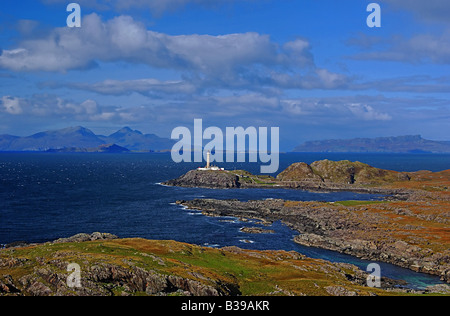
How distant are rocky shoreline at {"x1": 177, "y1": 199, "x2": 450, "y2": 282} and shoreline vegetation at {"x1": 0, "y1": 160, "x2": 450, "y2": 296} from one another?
0.85 ft

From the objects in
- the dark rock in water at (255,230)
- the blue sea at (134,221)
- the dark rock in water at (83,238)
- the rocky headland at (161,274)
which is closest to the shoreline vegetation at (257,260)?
the rocky headland at (161,274)

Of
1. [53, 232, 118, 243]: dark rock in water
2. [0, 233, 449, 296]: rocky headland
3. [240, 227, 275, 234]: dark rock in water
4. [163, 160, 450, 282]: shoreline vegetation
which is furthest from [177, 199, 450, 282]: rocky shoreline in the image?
[53, 232, 118, 243]: dark rock in water

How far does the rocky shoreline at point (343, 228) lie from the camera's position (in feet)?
280

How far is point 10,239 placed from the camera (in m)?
97.8

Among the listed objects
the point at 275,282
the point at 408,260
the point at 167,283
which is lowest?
the point at 408,260

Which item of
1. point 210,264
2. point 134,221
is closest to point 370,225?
point 210,264

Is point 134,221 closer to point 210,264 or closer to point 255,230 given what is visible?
point 255,230

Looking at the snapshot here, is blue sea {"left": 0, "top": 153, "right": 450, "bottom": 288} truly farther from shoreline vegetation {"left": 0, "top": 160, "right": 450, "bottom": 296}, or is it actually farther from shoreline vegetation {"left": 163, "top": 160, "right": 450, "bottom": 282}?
shoreline vegetation {"left": 0, "top": 160, "right": 450, "bottom": 296}

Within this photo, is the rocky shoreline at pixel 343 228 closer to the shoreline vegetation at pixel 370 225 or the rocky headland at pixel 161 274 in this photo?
the shoreline vegetation at pixel 370 225

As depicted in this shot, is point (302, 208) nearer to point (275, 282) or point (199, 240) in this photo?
point (199, 240)

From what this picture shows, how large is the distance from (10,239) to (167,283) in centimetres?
7205

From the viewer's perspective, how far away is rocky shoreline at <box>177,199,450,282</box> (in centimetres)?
8531
